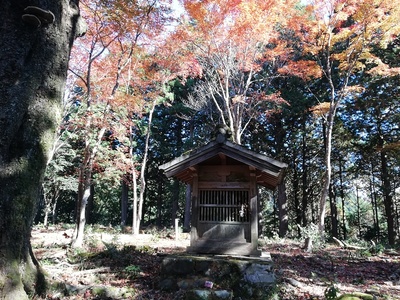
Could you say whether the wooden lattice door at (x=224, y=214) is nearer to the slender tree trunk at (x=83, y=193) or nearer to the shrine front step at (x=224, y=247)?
the shrine front step at (x=224, y=247)

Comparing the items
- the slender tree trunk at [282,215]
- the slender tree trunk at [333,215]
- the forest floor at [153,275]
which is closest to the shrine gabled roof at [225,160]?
the forest floor at [153,275]

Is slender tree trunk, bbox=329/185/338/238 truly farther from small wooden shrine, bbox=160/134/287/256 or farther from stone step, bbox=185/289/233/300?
stone step, bbox=185/289/233/300

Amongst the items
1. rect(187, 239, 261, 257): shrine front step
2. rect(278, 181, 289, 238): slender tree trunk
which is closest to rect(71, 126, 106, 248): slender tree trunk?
rect(187, 239, 261, 257): shrine front step

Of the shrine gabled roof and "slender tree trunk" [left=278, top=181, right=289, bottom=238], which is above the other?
the shrine gabled roof

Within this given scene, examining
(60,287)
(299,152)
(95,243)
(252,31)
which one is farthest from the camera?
(299,152)

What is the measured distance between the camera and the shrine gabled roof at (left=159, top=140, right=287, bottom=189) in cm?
655

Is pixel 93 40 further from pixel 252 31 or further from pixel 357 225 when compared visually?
pixel 357 225

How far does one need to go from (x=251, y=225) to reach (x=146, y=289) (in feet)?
8.97

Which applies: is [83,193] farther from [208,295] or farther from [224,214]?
[208,295]

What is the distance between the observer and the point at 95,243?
10.4m

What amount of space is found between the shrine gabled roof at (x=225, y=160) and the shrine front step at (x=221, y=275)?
201cm

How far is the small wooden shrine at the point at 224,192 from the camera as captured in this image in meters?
6.70

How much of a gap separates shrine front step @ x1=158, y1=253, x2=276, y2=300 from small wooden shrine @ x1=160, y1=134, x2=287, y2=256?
57 centimetres

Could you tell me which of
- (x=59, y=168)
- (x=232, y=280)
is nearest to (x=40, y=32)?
(x=232, y=280)
